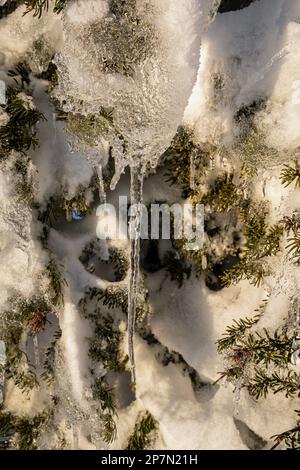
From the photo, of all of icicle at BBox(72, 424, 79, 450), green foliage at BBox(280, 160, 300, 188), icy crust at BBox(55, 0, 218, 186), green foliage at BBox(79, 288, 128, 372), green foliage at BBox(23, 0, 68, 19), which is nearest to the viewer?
icy crust at BBox(55, 0, 218, 186)

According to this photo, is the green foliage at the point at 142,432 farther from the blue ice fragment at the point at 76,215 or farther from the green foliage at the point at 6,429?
the blue ice fragment at the point at 76,215

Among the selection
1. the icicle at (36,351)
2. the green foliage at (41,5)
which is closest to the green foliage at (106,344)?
the icicle at (36,351)

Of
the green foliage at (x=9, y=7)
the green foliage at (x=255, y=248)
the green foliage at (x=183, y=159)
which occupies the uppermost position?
the green foliage at (x=9, y=7)

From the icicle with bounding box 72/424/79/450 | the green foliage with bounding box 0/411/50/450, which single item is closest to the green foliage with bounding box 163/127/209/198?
the icicle with bounding box 72/424/79/450

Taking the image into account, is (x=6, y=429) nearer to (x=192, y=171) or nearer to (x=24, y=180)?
(x=24, y=180)

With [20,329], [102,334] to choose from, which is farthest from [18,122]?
[102,334]

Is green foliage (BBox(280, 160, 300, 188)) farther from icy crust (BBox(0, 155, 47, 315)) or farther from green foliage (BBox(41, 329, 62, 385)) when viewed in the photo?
green foliage (BBox(41, 329, 62, 385))

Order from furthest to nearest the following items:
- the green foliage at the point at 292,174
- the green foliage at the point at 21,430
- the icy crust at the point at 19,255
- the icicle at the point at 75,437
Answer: the green foliage at the point at 21,430 < the icicle at the point at 75,437 < the icy crust at the point at 19,255 < the green foliage at the point at 292,174
